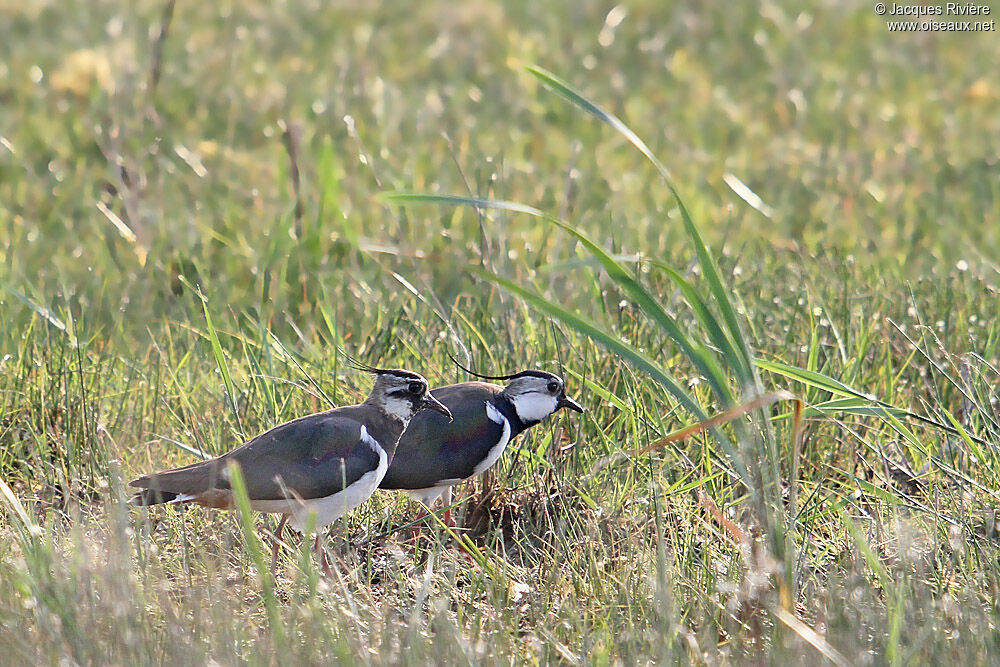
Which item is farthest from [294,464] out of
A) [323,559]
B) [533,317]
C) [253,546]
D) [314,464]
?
[533,317]

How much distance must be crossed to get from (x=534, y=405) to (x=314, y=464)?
0.78 metres

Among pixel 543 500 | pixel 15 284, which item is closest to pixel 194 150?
pixel 15 284

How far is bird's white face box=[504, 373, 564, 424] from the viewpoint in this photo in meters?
3.84

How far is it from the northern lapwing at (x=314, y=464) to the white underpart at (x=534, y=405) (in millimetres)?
368

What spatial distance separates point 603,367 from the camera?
4.38 meters

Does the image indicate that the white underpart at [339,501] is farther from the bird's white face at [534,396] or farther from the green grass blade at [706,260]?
the green grass blade at [706,260]

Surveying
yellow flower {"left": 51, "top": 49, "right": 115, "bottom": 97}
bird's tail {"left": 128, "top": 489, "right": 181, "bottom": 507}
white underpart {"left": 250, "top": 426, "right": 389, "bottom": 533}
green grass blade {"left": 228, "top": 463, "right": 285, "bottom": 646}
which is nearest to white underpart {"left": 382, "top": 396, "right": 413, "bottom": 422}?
white underpart {"left": 250, "top": 426, "right": 389, "bottom": 533}

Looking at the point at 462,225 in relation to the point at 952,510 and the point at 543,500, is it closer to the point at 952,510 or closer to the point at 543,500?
the point at 543,500

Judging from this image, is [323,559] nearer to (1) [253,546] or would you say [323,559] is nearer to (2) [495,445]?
(2) [495,445]

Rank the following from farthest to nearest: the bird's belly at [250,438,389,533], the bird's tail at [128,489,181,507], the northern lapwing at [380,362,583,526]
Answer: the northern lapwing at [380,362,583,526]
the bird's belly at [250,438,389,533]
the bird's tail at [128,489,181,507]

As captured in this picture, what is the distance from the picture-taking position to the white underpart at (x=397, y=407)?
356cm

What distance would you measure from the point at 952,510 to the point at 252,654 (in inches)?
75.0

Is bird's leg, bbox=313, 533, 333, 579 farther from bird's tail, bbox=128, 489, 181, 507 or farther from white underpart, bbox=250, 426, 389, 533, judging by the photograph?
bird's tail, bbox=128, 489, 181, 507

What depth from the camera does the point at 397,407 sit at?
11.7 ft
